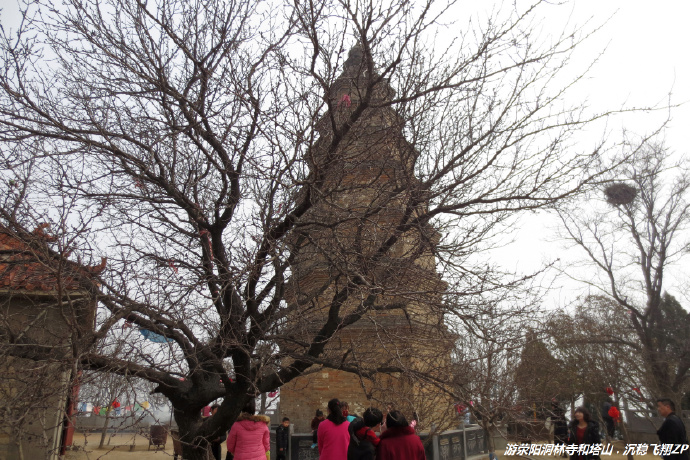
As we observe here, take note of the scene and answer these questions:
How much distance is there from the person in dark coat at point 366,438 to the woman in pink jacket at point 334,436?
2.56ft

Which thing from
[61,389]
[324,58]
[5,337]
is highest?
[324,58]

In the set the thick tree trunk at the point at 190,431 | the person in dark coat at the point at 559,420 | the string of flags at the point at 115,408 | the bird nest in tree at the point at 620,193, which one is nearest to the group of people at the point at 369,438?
the thick tree trunk at the point at 190,431

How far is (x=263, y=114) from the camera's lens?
5.20 m

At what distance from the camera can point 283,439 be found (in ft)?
33.0

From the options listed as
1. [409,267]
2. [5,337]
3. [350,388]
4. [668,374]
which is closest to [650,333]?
[668,374]

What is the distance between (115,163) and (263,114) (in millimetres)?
2147

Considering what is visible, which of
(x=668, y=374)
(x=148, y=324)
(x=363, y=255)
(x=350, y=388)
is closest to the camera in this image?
(x=363, y=255)

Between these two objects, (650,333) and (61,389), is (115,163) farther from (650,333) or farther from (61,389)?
(650,333)

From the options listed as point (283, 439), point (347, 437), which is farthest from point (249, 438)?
point (283, 439)

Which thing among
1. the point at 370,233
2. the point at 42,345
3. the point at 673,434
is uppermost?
the point at 370,233

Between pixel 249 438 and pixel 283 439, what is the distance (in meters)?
4.81

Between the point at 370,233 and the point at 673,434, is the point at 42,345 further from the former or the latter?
the point at 673,434

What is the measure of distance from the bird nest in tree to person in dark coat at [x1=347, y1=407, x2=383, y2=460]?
18.8 metres

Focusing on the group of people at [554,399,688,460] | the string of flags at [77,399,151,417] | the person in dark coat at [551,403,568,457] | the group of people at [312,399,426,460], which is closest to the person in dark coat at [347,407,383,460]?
the group of people at [312,399,426,460]
